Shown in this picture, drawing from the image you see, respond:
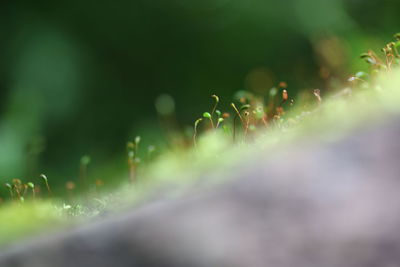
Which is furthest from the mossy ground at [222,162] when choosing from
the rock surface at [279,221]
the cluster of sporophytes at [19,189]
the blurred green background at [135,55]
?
the blurred green background at [135,55]

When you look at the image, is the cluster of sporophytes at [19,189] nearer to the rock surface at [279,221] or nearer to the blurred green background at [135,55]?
the rock surface at [279,221]

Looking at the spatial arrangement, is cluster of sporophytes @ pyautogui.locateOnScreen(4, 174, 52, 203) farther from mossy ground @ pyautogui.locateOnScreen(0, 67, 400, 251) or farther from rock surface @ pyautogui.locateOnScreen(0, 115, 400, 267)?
rock surface @ pyautogui.locateOnScreen(0, 115, 400, 267)

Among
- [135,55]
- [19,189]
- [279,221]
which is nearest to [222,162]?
[279,221]

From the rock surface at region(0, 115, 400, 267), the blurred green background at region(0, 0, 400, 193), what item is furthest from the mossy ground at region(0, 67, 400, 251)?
the blurred green background at region(0, 0, 400, 193)

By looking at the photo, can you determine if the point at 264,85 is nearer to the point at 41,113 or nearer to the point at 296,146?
the point at 41,113

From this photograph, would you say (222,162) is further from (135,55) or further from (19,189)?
(135,55)

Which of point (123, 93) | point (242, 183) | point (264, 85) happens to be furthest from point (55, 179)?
point (242, 183)

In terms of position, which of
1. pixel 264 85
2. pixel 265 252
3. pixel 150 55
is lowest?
pixel 265 252
